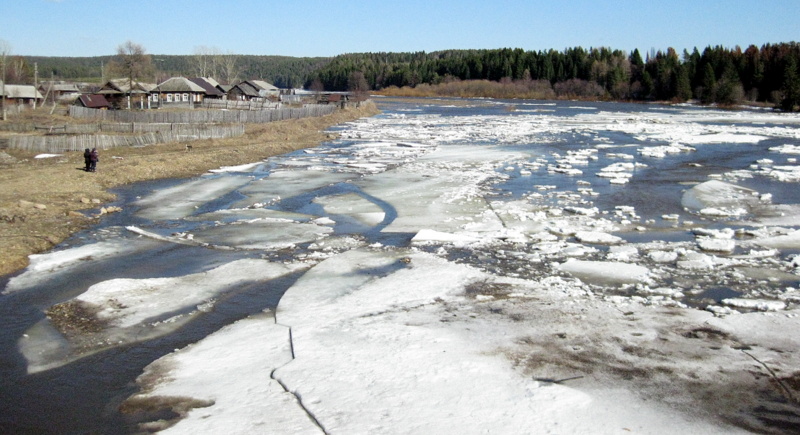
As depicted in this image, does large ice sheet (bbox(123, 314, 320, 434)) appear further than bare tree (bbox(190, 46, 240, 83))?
No

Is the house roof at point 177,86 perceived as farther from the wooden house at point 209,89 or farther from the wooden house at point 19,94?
the wooden house at point 19,94

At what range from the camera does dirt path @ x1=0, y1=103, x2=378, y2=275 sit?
606 inches

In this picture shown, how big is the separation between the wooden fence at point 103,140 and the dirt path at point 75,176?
669 millimetres

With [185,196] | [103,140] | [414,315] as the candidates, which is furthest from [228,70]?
[414,315]

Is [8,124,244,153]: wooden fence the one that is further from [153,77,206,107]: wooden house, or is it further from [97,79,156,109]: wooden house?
[153,77,206,107]: wooden house

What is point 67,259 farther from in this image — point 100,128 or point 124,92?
point 124,92

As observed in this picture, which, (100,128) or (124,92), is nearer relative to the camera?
(100,128)

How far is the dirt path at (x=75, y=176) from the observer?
15398mm

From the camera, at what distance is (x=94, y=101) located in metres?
64.4

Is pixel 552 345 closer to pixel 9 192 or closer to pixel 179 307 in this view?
pixel 179 307

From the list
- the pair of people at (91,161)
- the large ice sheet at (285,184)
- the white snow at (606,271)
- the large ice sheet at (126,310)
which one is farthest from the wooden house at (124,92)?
the white snow at (606,271)

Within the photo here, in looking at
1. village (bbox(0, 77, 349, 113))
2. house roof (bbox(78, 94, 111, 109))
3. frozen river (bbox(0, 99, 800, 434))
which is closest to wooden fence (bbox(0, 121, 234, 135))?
frozen river (bbox(0, 99, 800, 434))

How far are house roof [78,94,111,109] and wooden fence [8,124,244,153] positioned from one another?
31.1 meters

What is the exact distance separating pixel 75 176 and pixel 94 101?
4638 cm
